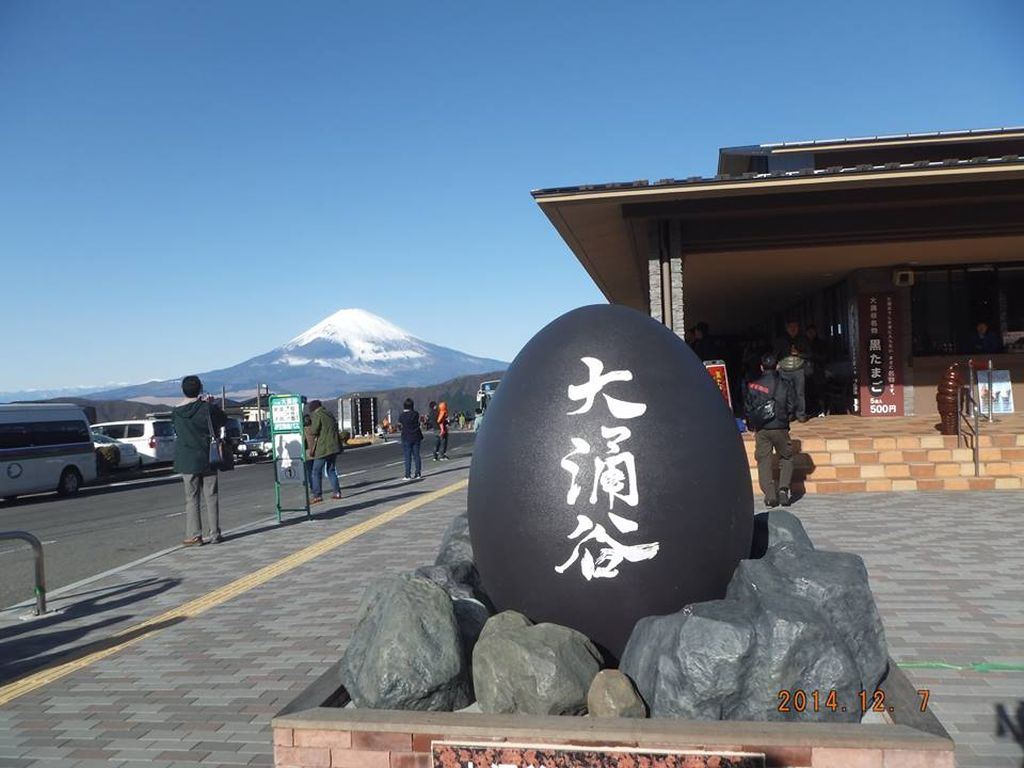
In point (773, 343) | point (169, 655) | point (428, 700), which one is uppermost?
point (773, 343)

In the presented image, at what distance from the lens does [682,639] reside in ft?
11.1

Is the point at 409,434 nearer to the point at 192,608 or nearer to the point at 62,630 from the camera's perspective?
the point at 192,608

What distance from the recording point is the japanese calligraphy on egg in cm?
383

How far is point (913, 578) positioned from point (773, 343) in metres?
24.6

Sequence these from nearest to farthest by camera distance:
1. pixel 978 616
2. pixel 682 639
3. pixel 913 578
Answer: pixel 682 639 < pixel 978 616 < pixel 913 578

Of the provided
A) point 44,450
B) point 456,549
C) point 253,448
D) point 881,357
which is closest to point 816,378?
point 881,357

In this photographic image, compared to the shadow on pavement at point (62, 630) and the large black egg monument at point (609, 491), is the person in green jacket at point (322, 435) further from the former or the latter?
the large black egg monument at point (609, 491)

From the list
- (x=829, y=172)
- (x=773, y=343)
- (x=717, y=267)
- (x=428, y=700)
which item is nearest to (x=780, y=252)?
(x=717, y=267)

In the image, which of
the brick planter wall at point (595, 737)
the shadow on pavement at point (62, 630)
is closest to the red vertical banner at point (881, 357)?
the shadow on pavement at point (62, 630)

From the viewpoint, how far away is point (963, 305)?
18.8 metres

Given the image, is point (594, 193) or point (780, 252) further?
point (780, 252)

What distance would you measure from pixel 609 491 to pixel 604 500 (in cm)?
5

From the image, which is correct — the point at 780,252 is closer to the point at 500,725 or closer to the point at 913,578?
the point at 913,578

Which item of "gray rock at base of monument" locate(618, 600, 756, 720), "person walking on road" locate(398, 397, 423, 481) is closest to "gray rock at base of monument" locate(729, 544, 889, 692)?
"gray rock at base of monument" locate(618, 600, 756, 720)
